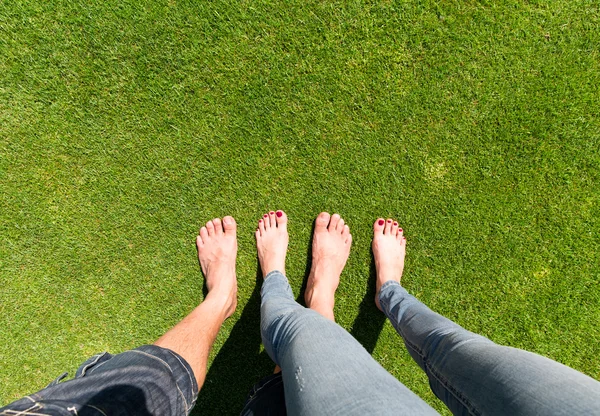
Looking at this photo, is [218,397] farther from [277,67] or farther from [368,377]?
[277,67]

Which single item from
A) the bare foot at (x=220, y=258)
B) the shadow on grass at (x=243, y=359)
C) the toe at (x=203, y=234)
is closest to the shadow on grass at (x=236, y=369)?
the shadow on grass at (x=243, y=359)

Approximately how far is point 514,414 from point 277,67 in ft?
6.58

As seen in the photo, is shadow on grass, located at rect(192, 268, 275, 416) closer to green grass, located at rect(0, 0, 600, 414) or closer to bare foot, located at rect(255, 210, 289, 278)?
green grass, located at rect(0, 0, 600, 414)

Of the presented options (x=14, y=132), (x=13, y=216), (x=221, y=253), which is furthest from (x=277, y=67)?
(x=13, y=216)

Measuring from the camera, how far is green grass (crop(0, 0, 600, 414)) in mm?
2064

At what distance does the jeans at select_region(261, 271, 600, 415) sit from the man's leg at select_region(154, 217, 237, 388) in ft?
1.58

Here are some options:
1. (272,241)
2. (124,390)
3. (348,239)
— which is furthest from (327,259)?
(124,390)

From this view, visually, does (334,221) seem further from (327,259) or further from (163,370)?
(163,370)

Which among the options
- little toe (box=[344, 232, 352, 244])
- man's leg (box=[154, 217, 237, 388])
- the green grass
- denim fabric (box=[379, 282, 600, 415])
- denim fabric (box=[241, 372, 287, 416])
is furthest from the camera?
little toe (box=[344, 232, 352, 244])

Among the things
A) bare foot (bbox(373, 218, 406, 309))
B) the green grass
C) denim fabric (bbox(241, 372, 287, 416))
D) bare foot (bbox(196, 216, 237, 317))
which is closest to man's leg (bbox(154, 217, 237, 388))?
bare foot (bbox(196, 216, 237, 317))

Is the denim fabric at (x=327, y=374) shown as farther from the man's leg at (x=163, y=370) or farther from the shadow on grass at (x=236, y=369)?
the shadow on grass at (x=236, y=369)

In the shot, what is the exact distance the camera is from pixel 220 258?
6.88 feet

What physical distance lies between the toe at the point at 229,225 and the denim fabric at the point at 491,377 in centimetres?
119

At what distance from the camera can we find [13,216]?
2.09 meters
